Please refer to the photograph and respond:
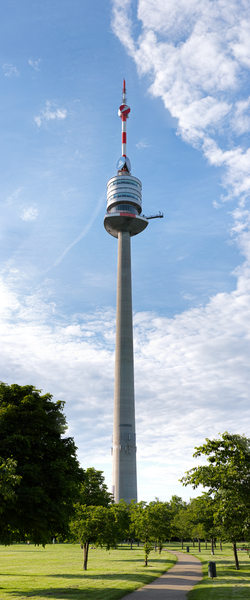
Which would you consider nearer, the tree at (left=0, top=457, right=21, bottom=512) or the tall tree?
the tree at (left=0, top=457, right=21, bottom=512)

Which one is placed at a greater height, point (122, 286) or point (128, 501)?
point (122, 286)

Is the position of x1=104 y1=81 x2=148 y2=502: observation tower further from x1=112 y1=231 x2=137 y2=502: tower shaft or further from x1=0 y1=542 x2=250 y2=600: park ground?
x1=0 y1=542 x2=250 y2=600: park ground

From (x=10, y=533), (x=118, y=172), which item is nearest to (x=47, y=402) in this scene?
(x=10, y=533)

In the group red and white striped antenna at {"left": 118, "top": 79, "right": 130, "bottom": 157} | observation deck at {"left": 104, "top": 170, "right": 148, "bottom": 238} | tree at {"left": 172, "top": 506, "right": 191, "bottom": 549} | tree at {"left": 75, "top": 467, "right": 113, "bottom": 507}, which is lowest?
tree at {"left": 172, "top": 506, "right": 191, "bottom": 549}

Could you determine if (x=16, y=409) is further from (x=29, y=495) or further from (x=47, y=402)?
(x=29, y=495)

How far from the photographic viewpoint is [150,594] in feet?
80.4

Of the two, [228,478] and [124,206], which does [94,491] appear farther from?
[124,206]

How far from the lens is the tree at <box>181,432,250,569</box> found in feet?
58.0

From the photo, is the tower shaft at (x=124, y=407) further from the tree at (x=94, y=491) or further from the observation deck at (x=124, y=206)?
the tree at (x=94, y=491)

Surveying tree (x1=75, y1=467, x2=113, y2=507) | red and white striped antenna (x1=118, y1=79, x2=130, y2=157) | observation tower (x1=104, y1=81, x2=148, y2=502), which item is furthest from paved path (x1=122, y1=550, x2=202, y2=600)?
red and white striped antenna (x1=118, y1=79, x2=130, y2=157)

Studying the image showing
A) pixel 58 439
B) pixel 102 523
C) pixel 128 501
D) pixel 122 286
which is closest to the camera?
pixel 58 439

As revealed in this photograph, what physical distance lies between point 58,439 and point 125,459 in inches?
2901

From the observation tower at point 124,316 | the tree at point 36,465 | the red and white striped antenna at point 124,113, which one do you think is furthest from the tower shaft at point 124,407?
the tree at point 36,465

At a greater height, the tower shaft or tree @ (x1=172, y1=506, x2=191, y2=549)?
the tower shaft
